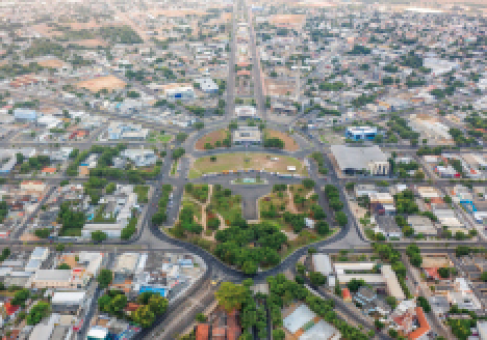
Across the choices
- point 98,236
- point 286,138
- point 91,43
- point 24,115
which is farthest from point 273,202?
point 91,43

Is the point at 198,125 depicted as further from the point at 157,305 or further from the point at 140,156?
the point at 157,305

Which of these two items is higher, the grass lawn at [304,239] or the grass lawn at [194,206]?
the grass lawn at [194,206]

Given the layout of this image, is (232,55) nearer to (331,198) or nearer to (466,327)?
(331,198)

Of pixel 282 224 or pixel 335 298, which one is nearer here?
pixel 335 298

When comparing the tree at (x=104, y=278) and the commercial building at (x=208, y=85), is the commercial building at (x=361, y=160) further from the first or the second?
the commercial building at (x=208, y=85)

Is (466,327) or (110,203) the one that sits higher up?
(110,203)

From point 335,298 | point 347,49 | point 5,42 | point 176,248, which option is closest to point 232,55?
point 347,49

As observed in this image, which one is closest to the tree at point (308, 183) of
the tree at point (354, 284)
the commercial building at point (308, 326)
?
the tree at point (354, 284)

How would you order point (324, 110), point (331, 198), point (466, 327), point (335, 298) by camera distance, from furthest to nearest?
point (324, 110)
point (331, 198)
point (335, 298)
point (466, 327)
